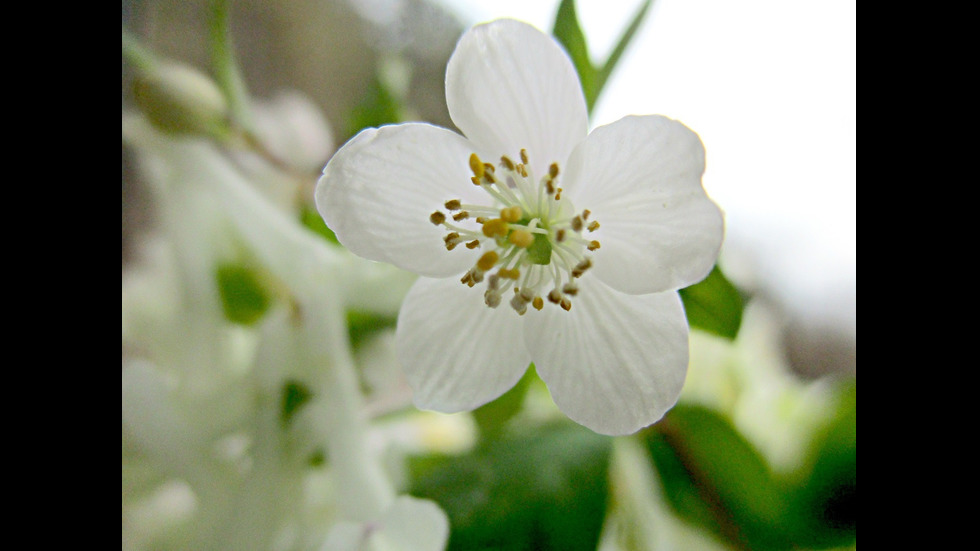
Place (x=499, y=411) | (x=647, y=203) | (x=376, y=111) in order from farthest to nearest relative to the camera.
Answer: (x=376, y=111)
(x=499, y=411)
(x=647, y=203)

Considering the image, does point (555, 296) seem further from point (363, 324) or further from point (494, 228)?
point (363, 324)

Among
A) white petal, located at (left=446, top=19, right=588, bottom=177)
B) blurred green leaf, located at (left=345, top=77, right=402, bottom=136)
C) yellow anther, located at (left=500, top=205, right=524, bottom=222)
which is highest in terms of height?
white petal, located at (left=446, top=19, right=588, bottom=177)

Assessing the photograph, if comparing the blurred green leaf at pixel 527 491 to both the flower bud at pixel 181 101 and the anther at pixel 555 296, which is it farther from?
the flower bud at pixel 181 101

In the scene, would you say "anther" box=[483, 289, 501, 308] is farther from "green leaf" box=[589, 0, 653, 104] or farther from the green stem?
the green stem

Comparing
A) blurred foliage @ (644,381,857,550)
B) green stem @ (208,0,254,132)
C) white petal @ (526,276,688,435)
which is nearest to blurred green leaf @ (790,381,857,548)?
blurred foliage @ (644,381,857,550)

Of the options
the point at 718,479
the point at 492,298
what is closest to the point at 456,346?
the point at 492,298
